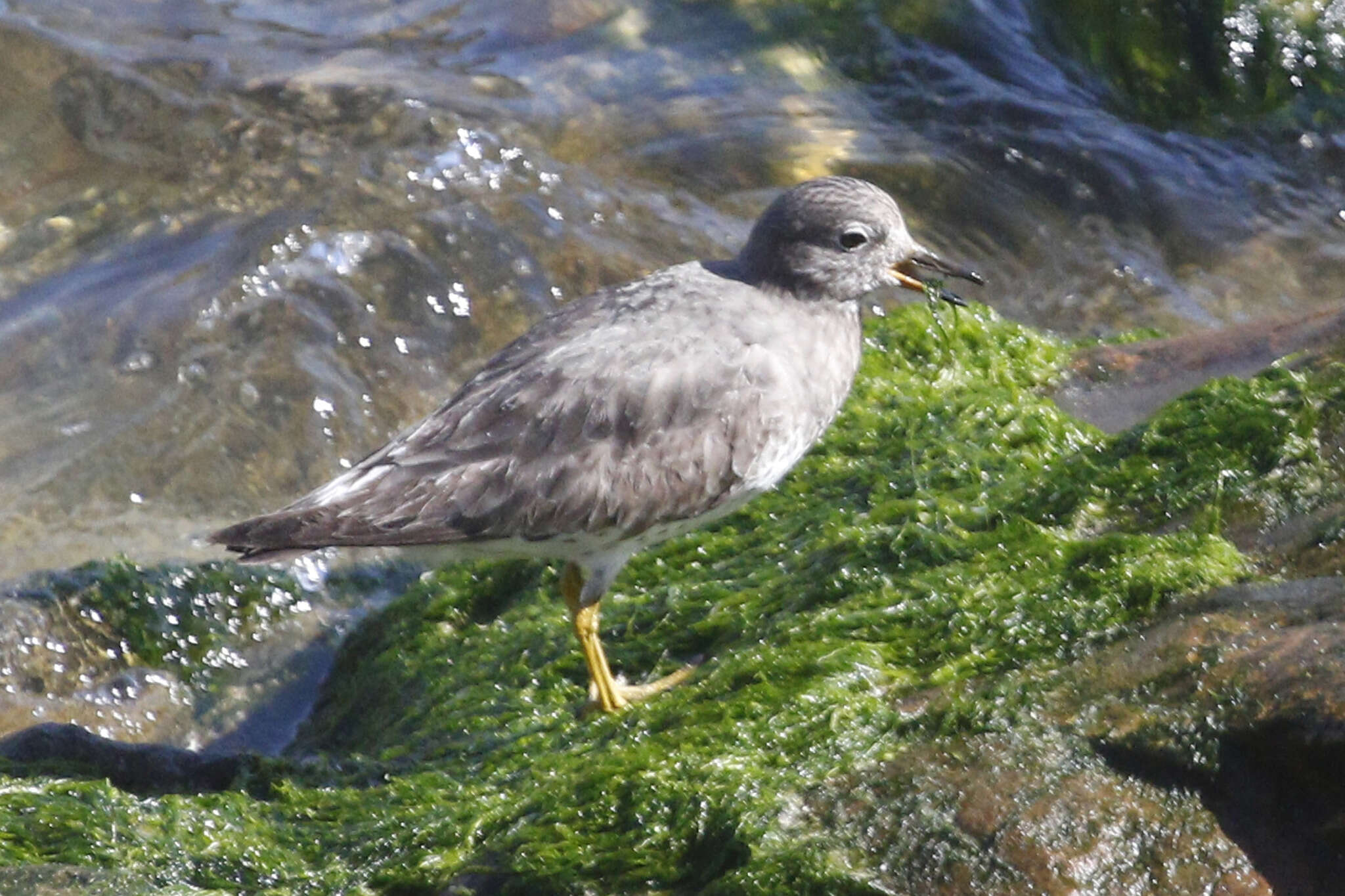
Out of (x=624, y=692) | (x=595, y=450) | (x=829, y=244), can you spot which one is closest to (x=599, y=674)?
(x=624, y=692)

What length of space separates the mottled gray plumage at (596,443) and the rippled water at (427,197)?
7.98 feet

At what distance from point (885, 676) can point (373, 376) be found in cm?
433

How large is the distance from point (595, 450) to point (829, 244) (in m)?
1.10

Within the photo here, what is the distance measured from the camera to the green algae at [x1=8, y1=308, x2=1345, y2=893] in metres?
3.11

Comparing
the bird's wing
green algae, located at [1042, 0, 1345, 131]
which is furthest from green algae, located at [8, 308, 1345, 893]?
green algae, located at [1042, 0, 1345, 131]

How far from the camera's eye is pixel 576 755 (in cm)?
371

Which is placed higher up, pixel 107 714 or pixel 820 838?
pixel 820 838

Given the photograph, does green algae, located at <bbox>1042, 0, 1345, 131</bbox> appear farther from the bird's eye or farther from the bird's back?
the bird's back

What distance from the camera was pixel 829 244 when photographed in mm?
4773

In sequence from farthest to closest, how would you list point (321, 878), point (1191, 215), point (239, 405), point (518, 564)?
point (1191, 215) → point (239, 405) → point (518, 564) → point (321, 878)

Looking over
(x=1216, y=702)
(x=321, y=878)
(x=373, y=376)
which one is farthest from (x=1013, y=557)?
(x=373, y=376)

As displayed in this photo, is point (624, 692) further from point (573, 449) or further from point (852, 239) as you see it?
point (852, 239)

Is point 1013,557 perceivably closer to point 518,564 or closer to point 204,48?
point 518,564

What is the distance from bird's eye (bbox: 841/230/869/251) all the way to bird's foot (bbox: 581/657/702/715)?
1415 mm
